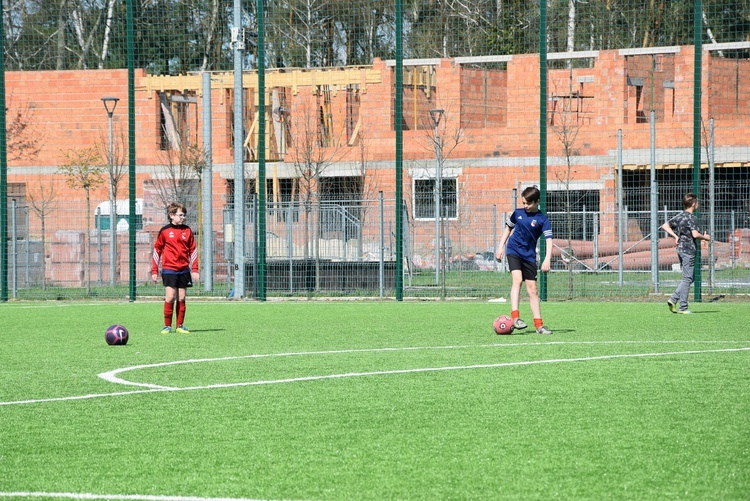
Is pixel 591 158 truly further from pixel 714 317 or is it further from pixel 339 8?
pixel 714 317

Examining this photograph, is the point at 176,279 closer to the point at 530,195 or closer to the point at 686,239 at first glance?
the point at 530,195

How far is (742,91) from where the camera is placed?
107 feet

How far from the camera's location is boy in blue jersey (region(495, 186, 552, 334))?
12.9 metres

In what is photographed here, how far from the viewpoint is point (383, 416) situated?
7.02 metres

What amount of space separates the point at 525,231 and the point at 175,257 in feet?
14.1

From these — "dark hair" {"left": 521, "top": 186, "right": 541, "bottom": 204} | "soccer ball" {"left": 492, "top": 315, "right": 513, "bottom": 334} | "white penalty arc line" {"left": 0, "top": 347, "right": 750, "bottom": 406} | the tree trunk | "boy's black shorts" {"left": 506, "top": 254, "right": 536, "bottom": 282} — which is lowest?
"white penalty arc line" {"left": 0, "top": 347, "right": 750, "bottom": 406}

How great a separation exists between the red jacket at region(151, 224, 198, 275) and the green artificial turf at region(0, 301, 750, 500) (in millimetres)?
1103

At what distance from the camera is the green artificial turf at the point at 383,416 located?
5.23 m

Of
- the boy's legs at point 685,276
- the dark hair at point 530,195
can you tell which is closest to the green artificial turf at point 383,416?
the dark hair at point 530,195

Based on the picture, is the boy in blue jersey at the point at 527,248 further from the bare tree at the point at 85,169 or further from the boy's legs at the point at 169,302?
the bare tree at the point at 85,169

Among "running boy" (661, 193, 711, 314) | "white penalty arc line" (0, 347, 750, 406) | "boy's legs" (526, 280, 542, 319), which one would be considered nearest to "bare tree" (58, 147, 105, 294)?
"running boy" (661, 193, 711, 314)

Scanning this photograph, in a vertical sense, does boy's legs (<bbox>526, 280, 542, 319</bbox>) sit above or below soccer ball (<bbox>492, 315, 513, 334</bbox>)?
above

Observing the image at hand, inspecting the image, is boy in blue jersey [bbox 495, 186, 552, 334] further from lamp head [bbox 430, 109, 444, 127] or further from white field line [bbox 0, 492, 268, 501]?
lamp head [bbox 430, 109, 444, 127]

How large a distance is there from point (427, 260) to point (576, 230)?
4.99m
